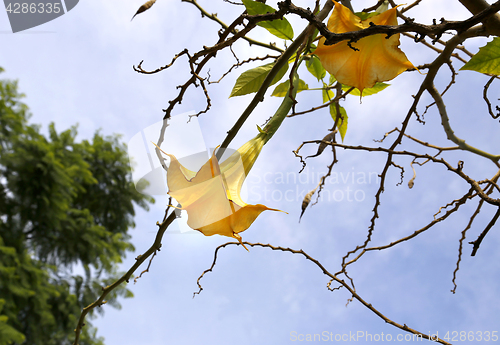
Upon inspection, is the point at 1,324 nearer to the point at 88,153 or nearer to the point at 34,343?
→ the point at 34,343

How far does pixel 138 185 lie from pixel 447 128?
0.42 m

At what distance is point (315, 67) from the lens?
0.48 m

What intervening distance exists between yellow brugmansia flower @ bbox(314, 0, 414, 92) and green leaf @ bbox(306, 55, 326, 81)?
161mm

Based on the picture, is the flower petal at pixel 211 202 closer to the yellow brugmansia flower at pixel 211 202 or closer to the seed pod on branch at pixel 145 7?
the yellow brugmansia flower at pixel 211 202

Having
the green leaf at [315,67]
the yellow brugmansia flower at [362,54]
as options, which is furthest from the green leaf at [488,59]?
the green leaf at [315,67]

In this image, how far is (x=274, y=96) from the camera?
49cm

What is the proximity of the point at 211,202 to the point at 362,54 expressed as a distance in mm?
175

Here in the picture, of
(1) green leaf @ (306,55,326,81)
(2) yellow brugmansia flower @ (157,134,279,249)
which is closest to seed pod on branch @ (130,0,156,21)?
(2) yellow brugmansia flower @ (157,134,279,249)

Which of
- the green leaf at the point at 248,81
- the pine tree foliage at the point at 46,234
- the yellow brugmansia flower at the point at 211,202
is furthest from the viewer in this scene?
the pine tree foliage at the point at 46,234

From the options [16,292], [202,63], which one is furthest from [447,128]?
[16,292]

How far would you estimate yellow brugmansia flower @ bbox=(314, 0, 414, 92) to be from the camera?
275 millimetres

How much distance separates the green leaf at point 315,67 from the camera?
1.50ft

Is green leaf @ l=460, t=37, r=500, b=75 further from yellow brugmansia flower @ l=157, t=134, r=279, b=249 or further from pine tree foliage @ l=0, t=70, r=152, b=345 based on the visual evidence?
pine tree foliage @ l=0, t=70, r=152, b=345

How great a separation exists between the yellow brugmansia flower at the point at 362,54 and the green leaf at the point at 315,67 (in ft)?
0.53
